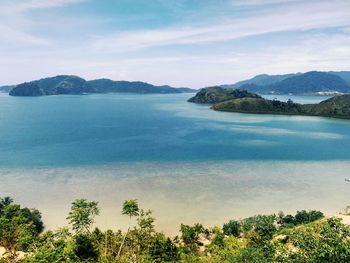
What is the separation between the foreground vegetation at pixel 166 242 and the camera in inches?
748

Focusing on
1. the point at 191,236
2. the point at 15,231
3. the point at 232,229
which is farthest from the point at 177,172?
the point at 15,231

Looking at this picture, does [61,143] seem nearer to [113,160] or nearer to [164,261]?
[113,160]

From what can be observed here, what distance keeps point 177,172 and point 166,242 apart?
39.4m

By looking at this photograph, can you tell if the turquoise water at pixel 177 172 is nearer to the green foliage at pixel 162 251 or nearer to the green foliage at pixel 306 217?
the green foliage at pixel 306 217

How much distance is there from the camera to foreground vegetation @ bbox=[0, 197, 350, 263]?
1900cm

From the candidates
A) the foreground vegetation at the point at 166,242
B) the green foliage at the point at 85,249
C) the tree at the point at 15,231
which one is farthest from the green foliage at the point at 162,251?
the tree at the point at 15,231

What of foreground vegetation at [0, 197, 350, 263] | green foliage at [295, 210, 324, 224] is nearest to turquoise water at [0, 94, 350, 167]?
foreground vegetation at [0, 197, 350, 263]

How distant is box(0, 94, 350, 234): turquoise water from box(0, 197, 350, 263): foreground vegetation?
723 cm

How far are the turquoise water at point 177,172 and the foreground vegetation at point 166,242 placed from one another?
7231 millimetres

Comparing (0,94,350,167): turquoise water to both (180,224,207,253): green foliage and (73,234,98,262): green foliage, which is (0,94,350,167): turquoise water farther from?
(73,234,98,262): green foliage

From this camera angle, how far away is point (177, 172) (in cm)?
7500

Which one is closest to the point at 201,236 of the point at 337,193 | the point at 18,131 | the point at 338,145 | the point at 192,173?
the point at 192,173

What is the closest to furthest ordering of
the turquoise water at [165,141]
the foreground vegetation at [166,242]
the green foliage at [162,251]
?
the foreground vegetation at [166,242] → the green foliage at [162,251] → the turquoise water at [165,141]

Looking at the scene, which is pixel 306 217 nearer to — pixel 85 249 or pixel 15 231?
pixel 85 249
